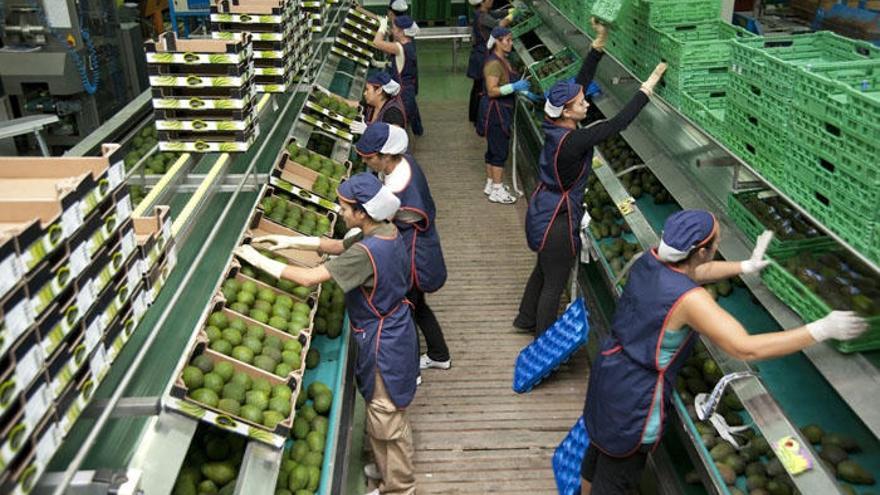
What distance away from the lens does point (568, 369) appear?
5.53 metres

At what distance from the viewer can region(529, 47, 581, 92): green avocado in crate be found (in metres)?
7.04

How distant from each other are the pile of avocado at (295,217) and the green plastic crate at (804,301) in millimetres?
2737

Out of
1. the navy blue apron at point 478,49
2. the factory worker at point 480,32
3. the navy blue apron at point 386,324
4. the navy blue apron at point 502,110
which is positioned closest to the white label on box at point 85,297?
the navy blue apron at point 386,324

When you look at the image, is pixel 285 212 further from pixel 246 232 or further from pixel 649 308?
pixel 649 308

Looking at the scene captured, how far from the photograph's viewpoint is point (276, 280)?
13.6ft

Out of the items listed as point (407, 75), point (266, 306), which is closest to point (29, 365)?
point (266, 306)

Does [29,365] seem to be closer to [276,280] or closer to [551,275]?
[276,280]

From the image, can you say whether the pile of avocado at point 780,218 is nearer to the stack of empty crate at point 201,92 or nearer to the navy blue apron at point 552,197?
the navy blue apron at point 552,197

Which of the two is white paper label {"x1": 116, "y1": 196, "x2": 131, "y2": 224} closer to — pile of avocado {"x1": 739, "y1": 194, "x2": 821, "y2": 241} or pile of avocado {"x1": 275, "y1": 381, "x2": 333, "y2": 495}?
pile of avocado {"x1": 275, "y1": 381, "x2": 333, "y2": 495}

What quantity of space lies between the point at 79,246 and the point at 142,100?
15.8 ft

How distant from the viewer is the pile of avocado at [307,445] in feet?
11.1

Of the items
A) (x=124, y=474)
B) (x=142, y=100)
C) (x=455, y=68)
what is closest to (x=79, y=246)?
(x=124, y=474)

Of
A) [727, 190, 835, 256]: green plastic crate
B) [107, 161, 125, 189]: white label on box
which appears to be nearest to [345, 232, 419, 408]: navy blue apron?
[107, 161, 125, 189]: white label on box

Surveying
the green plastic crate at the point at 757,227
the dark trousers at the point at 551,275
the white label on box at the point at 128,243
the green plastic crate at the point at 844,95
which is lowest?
the dark trousers at the point at 551,275
